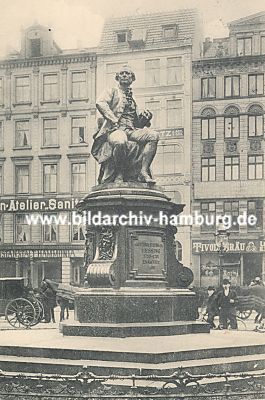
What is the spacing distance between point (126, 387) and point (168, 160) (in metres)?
26.4

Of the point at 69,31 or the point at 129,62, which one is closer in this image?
the point at 69,31

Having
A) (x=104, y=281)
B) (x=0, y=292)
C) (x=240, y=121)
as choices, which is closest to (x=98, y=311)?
(x=104, y=281)

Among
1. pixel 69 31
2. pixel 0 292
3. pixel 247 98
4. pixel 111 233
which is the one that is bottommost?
pixel 0 292

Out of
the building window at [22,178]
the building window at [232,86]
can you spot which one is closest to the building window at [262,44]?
the building window at [232,86]

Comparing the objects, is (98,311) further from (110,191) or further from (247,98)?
(247,98)

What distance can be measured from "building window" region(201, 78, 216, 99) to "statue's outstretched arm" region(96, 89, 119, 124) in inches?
887

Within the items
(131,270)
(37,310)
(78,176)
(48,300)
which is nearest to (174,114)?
(78,176)

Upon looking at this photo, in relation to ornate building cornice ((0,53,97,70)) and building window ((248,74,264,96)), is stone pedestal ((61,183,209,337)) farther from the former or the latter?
ornate building cornice ((0,53,97,70))

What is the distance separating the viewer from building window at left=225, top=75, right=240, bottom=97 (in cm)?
3266

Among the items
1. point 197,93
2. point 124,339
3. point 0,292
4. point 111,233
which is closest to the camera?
point 124,339

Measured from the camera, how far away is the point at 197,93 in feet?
111

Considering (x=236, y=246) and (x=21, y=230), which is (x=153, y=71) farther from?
(x=21, y=230)

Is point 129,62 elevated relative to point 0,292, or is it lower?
elevated

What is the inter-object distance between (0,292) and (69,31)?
13857 millimetres
